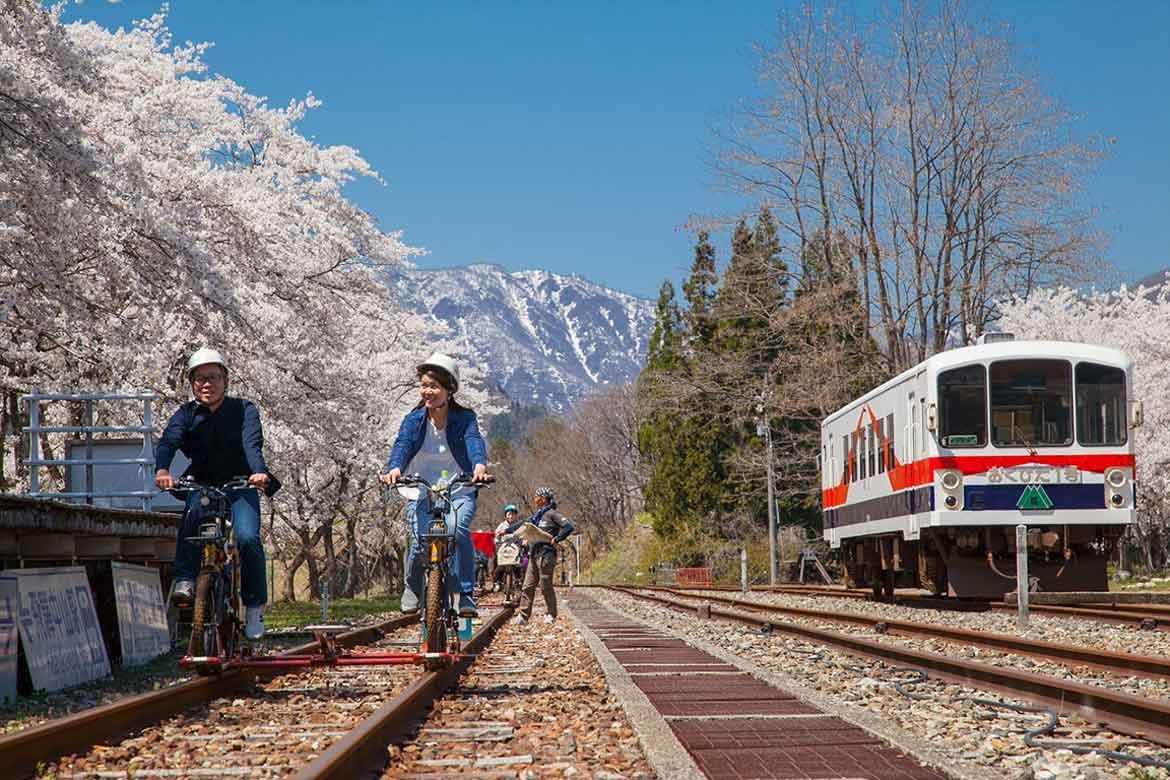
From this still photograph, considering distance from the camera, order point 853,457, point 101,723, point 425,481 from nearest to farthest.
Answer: point 101,723 < point 425,481 < point 853,457

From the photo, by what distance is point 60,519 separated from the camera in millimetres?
9461

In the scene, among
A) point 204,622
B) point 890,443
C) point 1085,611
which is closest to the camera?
point 204,622

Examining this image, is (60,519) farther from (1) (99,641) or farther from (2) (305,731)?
(2) (305,731)

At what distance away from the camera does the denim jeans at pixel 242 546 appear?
771 cm

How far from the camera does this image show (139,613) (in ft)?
38.4

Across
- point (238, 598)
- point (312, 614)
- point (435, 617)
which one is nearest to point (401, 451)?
point (435, 617)

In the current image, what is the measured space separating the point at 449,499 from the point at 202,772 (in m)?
2.85

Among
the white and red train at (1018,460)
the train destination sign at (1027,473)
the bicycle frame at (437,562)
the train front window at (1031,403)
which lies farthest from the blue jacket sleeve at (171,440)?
the train front window at (1031,403)

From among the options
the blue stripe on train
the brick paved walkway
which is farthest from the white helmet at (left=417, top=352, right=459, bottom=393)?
the blue stripe on train

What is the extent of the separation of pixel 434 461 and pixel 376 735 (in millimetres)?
2672

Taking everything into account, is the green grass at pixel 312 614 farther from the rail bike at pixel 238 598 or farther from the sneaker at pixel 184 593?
the sneaker at pixel 184 593

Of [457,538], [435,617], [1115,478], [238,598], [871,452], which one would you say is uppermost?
[871,452]

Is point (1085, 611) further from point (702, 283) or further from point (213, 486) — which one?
point (702, 283)

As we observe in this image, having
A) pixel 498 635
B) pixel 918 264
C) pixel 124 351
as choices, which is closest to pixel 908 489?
pixel 498 635
